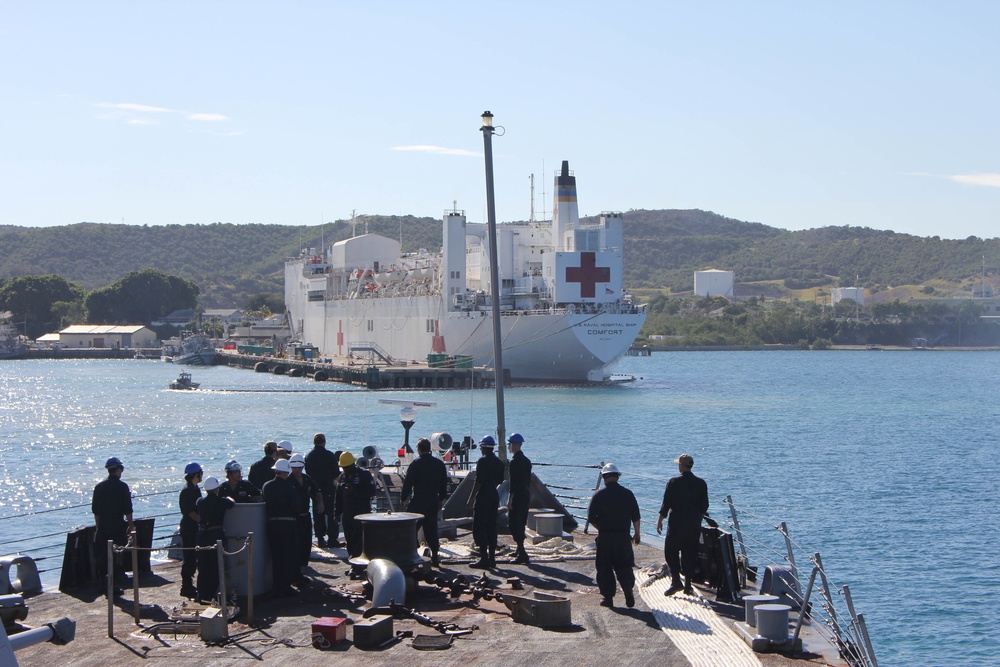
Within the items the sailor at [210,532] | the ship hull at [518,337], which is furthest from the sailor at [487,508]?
the ship hull at [518,337]

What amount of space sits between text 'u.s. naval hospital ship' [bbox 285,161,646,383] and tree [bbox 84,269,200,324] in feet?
177

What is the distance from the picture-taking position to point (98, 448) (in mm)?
32594

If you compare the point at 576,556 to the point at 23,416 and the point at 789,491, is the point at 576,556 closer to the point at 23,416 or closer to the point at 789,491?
the point at 789,491

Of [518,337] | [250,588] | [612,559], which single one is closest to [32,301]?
[518,337]

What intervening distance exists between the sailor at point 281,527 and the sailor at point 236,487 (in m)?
0.17

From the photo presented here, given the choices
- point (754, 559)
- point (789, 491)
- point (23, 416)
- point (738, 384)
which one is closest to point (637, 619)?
point (754, 559)

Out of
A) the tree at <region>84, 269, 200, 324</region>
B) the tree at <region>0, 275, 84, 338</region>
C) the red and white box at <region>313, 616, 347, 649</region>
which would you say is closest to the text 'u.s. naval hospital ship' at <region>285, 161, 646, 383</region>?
the red and white box at <region>313, 616, 347, 649</region>

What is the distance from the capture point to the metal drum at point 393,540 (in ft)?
27.3

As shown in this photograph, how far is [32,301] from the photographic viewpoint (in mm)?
118375

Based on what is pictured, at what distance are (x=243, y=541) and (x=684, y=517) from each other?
10.9 ft

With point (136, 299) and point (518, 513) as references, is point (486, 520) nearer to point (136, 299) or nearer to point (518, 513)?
point (518, 513)

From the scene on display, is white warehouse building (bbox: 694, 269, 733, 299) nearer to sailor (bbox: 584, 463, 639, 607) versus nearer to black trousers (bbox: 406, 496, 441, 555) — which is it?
black trousers (bbox: 406, 496, 441, 555)

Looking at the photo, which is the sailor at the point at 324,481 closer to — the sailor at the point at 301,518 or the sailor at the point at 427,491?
the sailor at the point at 301,518

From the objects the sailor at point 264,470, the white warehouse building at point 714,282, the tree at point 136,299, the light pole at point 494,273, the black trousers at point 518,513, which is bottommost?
the black trousers at point 518,513
